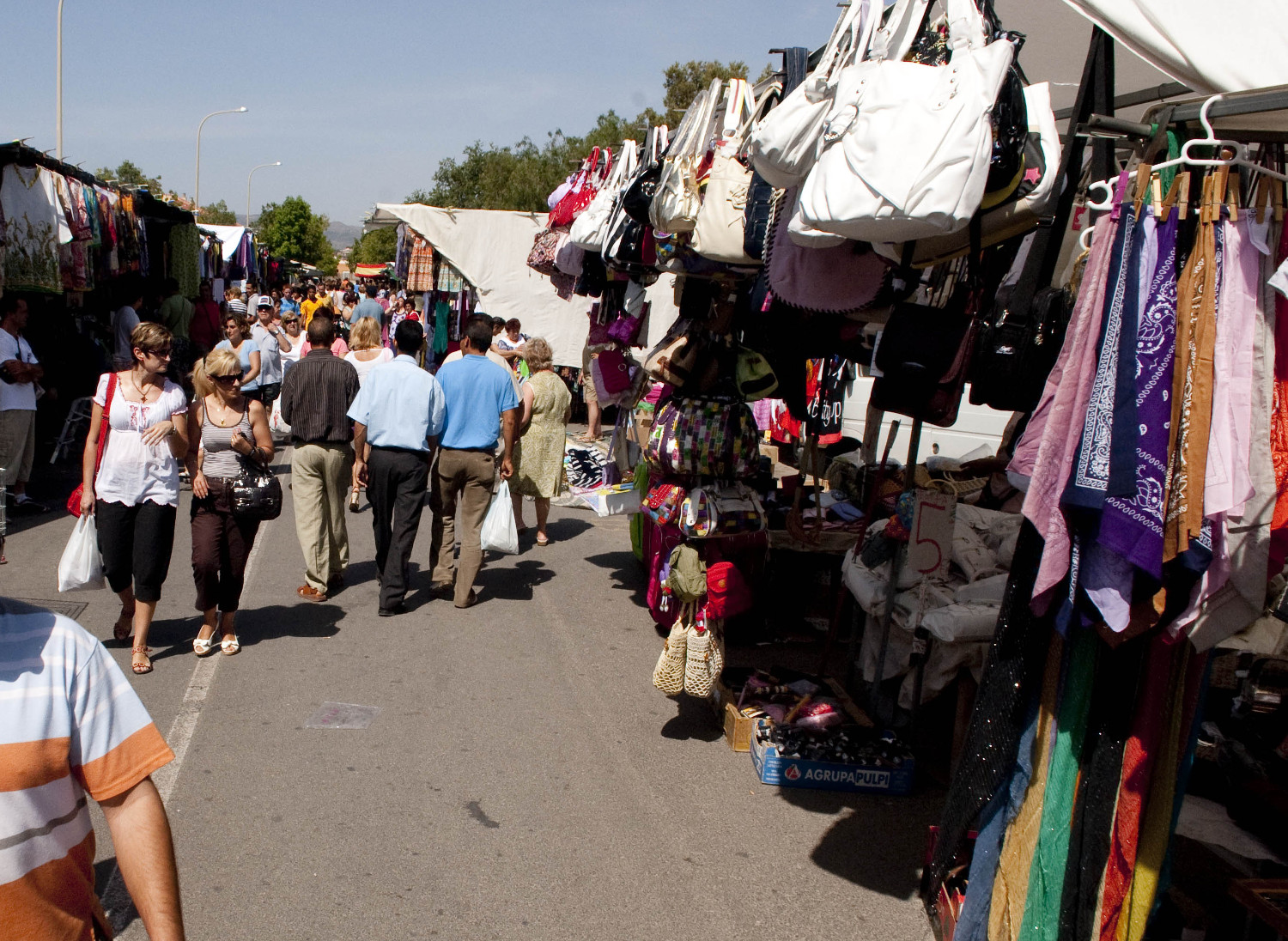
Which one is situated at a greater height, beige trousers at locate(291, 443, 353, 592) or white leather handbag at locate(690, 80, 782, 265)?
white leather handbag at locate(690, 80, 782, 265)

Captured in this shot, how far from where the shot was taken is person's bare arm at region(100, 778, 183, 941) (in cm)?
184

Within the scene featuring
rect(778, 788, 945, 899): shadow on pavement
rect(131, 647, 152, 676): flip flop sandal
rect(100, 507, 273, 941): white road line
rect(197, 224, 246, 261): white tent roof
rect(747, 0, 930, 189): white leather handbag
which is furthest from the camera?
rect(197, 224, 246, 261): white tent roof

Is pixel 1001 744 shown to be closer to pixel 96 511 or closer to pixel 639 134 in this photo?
pixel 96 511

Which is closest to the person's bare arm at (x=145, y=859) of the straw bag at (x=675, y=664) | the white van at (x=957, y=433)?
the straw bag at (x=675, y=664)

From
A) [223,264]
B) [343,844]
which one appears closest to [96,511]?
[343,844]

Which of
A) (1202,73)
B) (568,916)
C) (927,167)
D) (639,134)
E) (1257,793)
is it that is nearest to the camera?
(1202,73)

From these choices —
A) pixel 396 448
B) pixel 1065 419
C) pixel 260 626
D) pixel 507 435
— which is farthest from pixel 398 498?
pixel 1065 419

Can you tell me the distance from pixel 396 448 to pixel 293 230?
72488mm

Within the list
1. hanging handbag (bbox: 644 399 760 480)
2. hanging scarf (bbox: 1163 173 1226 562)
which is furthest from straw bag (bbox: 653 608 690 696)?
hanging scarf (bbox: 1163 173 1226 562)

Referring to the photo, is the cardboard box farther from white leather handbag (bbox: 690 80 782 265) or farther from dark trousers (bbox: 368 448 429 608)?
dark trousers (bbox: 368 448 429 608)

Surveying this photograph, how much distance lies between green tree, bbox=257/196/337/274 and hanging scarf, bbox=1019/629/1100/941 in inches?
2845

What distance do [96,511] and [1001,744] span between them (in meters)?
4.99

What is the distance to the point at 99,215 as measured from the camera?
11609mm

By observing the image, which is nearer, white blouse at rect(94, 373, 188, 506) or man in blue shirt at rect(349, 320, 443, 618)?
white blouse at rect(94, 373, 188, 506)
